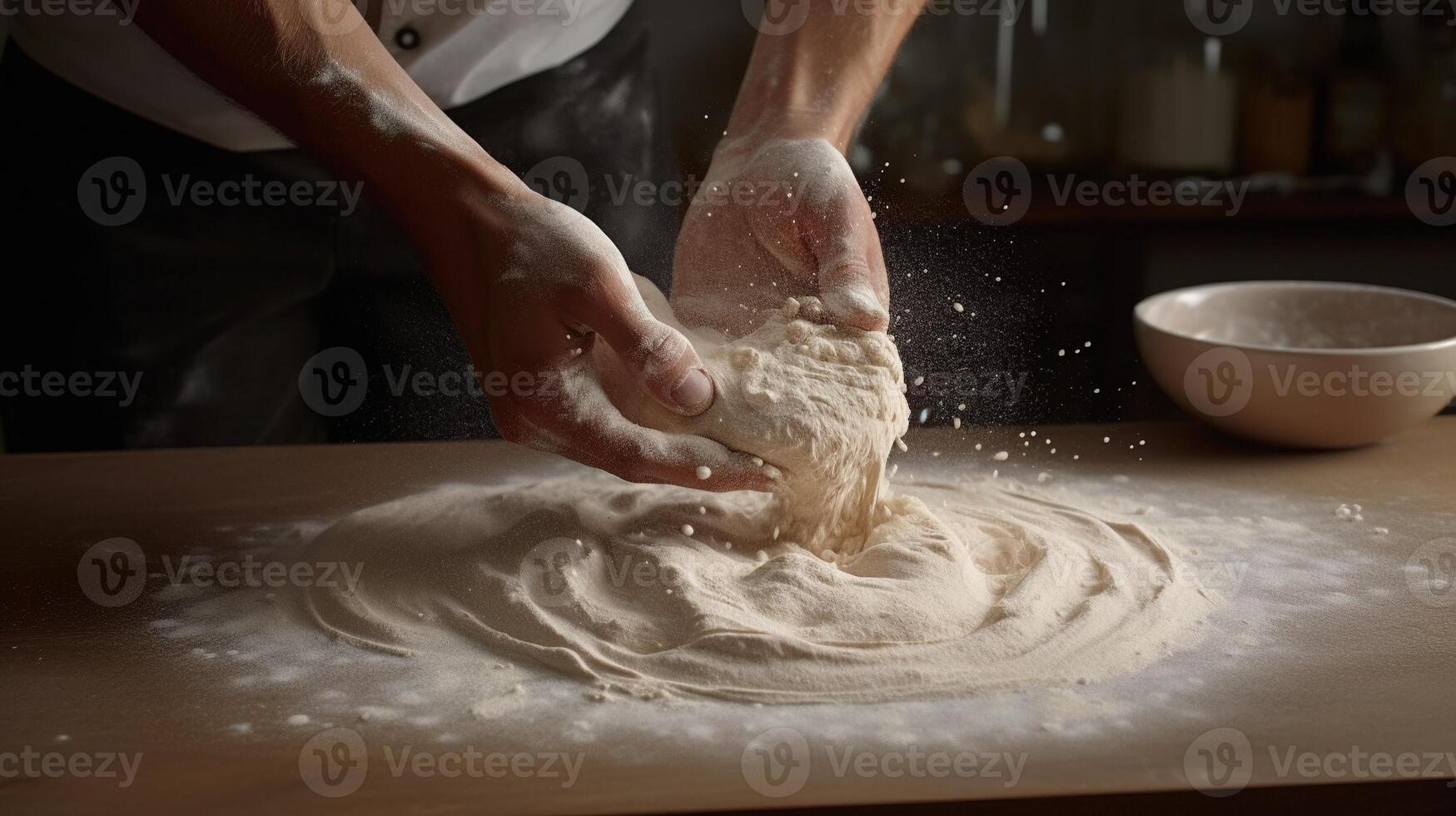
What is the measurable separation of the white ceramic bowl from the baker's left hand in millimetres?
402

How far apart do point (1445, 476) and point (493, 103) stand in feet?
3.79

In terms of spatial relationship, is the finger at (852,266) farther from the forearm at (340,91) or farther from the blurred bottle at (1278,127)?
the blurred bottle at (1278,127)

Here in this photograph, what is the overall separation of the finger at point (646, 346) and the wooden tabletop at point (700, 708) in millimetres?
252

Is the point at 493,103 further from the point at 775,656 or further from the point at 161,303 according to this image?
the point at 775,656

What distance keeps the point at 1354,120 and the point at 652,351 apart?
2193 millimetres

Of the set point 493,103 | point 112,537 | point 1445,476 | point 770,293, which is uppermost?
point 493,103

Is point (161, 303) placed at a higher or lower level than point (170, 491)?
higher

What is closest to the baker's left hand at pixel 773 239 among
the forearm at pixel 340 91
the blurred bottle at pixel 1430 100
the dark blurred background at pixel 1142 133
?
the forearm at pixel 340 91

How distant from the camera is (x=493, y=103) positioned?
1.55m

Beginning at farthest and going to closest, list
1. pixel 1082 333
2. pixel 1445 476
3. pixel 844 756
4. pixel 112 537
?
pixel 1082 333 → pixel 1445 476 → pixel 112 537 → pixel 844 756

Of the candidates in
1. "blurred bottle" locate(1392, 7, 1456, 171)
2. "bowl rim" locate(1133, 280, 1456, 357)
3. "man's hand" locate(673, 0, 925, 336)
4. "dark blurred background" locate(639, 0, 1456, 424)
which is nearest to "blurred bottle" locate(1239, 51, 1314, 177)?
"dark blurred background" locate(639, 0, 1456, 424)

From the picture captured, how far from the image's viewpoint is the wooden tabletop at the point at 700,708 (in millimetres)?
727

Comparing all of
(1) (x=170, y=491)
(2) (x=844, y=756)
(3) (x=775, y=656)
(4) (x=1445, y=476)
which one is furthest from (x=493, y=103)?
(4) (x=1445, y=476)

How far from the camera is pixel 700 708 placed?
2.69 ft
